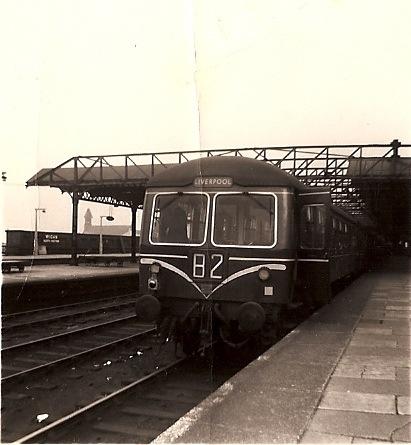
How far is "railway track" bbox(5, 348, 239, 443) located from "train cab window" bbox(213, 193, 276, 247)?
1.90 m

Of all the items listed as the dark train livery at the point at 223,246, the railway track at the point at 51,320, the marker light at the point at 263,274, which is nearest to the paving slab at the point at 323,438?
the dark train livery at the point at 223,246

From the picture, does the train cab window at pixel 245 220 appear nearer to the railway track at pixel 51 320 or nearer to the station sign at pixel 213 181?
the station sign at pixel 213 181

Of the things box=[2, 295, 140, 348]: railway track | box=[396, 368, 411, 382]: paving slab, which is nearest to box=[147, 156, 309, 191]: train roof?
box=[396, 368, 411, 382]: paving slab

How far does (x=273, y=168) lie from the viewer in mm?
7859

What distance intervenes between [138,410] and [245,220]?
2.97 metres

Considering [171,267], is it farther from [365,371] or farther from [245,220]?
[365,371]

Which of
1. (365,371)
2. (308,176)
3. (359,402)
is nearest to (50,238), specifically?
(308,176)

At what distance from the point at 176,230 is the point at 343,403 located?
12.7 ft

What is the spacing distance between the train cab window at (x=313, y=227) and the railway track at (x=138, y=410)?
2244mm

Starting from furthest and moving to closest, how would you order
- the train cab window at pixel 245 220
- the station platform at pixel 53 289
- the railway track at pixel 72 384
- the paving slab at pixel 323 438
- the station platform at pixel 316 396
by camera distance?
1. the station platform at pixel 53 289
2. the train cab window at pixel 245 220
3. the railway track at pixel 72 384
4. the station platform at pixel 316 396
5. the paving slab at pixel 323 438

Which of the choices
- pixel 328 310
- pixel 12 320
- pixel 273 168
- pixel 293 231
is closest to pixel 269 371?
pixel 293 231

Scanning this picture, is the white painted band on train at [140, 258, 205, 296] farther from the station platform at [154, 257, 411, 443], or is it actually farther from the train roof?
the station platform at [154, 257, 411, 443]

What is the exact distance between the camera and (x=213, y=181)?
7.77 m

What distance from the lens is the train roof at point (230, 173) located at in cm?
763
